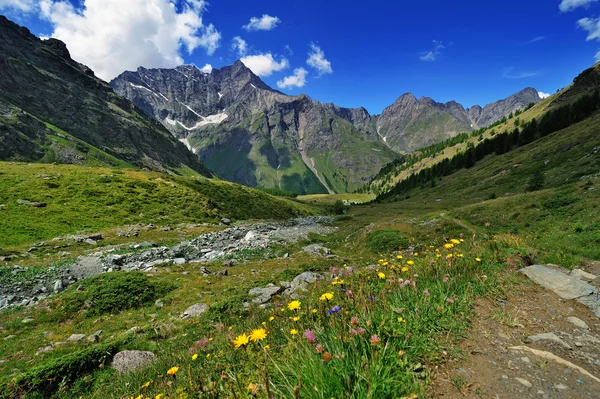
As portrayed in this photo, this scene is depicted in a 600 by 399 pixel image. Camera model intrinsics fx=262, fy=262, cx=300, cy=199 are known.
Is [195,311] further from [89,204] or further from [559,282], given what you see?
[89,204]

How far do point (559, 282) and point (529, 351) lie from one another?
4.17 metres

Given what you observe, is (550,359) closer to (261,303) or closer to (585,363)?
(585,363)

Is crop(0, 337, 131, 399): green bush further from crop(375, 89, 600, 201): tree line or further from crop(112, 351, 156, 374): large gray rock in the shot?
crop(375, 89, 600, 201): tree line

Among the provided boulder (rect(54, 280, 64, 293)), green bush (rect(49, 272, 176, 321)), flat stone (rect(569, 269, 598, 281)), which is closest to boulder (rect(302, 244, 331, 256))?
green bush (rect(49, 272, 176, 321))

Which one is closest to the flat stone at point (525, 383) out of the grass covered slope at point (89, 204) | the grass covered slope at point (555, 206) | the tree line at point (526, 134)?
the grass covered slope at point (555, 206)

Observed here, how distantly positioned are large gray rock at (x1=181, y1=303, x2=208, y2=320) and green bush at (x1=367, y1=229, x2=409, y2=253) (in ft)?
47.0

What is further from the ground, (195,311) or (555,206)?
(555,206)

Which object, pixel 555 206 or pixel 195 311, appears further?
pixel 555 206

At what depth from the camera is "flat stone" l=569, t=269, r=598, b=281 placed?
722 centimetres

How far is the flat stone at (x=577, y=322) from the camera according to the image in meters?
5.09

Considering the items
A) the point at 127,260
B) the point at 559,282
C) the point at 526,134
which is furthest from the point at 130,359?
the point at 526,134

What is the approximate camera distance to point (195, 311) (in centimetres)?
1242

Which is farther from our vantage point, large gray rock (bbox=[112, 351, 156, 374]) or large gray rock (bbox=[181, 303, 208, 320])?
large gray rock (bbox=[181, 303, 208, 320])

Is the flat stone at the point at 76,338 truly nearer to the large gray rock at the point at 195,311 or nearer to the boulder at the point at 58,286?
the large gray rock at the point at 195,311
